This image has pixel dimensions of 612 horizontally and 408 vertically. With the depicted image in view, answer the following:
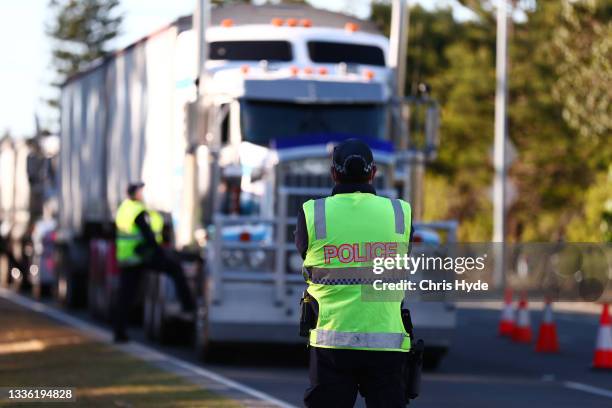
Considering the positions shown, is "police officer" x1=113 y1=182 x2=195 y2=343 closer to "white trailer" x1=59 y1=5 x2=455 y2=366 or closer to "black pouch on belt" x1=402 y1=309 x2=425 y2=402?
"white trailer" x1=59 y1=5 x2=455 y2=366

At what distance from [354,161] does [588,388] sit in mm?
8362

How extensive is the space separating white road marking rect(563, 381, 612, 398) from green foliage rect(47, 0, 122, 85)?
226ft

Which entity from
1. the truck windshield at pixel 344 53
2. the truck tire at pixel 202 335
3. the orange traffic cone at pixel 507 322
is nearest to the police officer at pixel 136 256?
the truck tire at pixel 202 335

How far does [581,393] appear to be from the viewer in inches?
625

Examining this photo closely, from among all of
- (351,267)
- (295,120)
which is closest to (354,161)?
(351,267)

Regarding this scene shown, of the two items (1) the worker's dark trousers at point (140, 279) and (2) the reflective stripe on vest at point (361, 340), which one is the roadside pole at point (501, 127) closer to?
(1) the worker's dark trousers at point (140, 279)

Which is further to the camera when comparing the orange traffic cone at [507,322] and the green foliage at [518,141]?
the green foliage at [518,141]

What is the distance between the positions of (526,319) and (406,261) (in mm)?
15083

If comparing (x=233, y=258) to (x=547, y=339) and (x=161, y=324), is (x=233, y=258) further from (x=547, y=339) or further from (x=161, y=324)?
(x=547, y=339)

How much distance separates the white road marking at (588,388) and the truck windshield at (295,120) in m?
4.52

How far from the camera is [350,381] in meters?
8.41

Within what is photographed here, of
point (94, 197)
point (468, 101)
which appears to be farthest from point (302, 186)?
point (468, 101)

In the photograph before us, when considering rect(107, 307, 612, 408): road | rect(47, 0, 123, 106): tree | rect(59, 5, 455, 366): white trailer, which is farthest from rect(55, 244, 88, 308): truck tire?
rect(47, 0, 123, 106): tree

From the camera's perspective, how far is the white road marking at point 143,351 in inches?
603
